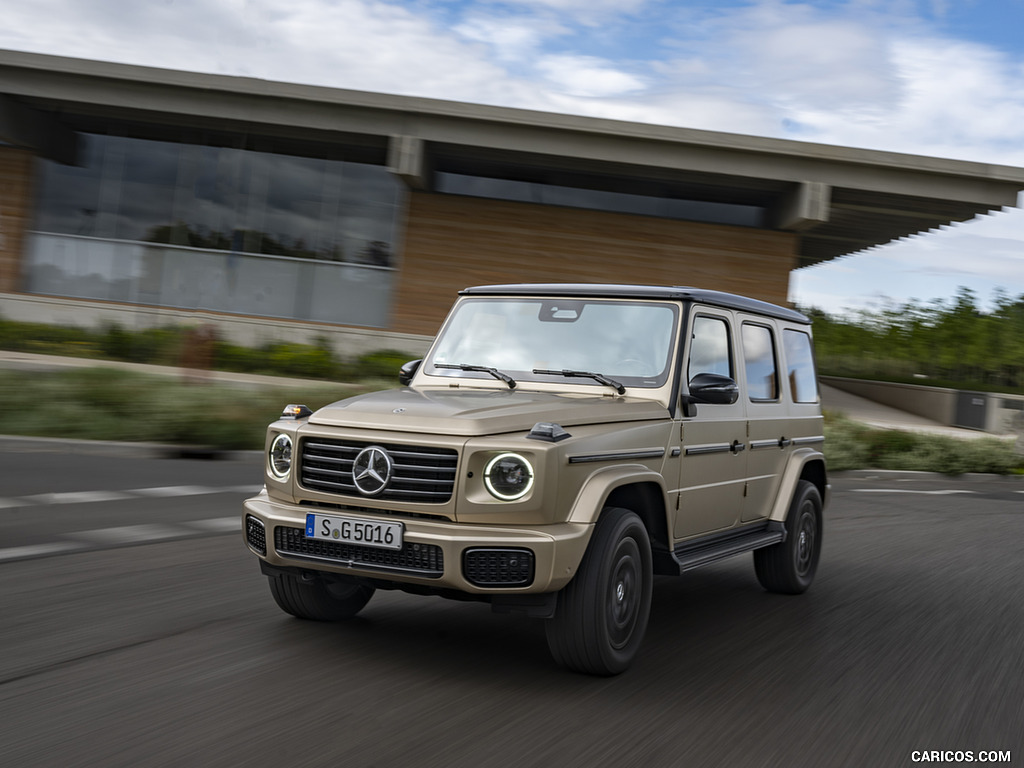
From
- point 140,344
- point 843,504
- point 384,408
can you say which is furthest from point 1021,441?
point 384,408

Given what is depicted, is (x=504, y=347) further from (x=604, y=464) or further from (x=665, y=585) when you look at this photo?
(x=665, y=585)

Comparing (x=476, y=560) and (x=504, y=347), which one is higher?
(x=504, y=347)

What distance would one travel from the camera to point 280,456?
16.8 ft

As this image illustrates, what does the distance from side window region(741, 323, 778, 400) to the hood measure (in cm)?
142

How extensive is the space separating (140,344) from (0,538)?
17213 millimetres

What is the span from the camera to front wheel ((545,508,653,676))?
462 centimetres

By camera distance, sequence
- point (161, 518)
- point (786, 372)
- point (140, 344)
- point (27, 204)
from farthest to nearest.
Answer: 1. point (27, 204)
2. point (140, 344)
3. point (161, 518)
4. point (786, 372)

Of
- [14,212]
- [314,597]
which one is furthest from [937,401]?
[314,597]

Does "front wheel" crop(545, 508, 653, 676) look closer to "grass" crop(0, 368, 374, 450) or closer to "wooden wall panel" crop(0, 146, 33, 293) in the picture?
"grass" crop(0, 368, 374, 450)

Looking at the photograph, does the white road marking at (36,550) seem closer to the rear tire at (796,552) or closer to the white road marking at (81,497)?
the white road marking at (81,497)

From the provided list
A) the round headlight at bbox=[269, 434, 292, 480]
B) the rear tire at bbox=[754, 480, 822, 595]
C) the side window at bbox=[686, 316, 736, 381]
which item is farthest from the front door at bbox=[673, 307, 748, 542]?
the round headlight at bbox=[269, 434, 292, 480]

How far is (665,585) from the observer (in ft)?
24.7

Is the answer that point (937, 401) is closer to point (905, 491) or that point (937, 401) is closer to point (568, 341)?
point (905, 491)

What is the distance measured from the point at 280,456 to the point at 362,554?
28.8 inches
